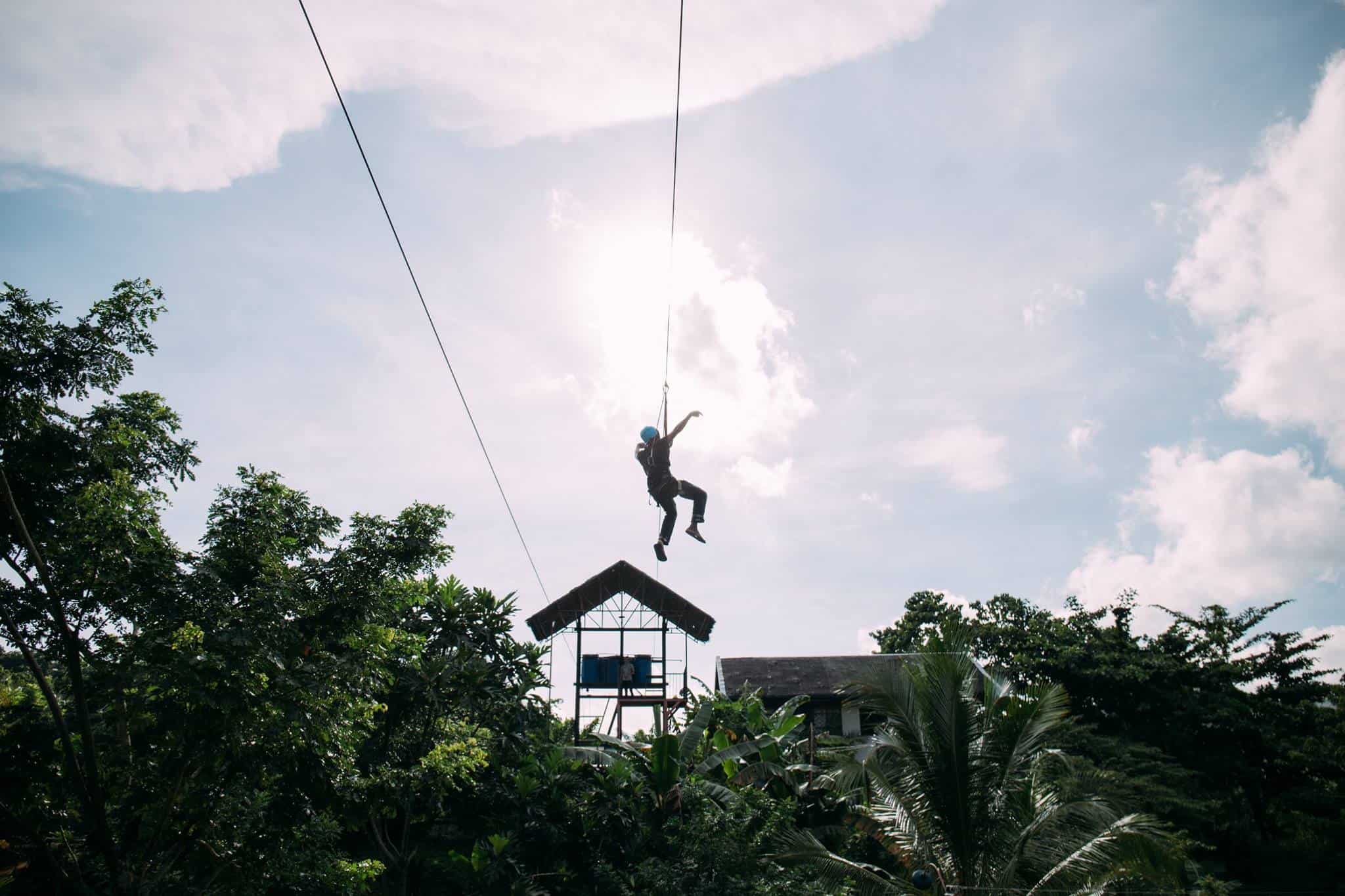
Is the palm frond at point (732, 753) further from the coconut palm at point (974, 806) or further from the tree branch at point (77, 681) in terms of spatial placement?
the tree branch at point (77, 681)

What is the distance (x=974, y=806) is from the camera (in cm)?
1030

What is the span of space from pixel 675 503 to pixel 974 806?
5.20 meters

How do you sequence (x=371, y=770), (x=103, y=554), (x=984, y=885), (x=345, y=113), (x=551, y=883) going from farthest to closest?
(x=551, y=883) < (x=371, y=770) < (x=984, y=885) < (x=103, y=554) < (x=345, y=113)

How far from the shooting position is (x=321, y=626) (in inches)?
374

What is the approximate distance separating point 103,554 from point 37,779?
10.6ft

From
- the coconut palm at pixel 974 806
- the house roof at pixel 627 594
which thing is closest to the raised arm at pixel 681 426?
the coconut palm at pixel 974 806

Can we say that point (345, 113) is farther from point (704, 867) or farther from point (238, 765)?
point (704, 867)

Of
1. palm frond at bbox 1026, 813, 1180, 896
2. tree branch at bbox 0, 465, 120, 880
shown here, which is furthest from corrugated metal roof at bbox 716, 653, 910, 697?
tree branch at bbox 0, 465, 120, 880

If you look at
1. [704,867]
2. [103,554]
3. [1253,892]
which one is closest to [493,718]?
[704,867]

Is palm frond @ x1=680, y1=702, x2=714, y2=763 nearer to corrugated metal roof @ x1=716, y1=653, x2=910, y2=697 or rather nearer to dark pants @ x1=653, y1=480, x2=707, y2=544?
dark pants @ x1=653, y1=480, x2=707, y2=544

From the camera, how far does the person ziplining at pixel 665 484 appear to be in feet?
30.0

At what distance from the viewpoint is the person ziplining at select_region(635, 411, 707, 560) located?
9.15m

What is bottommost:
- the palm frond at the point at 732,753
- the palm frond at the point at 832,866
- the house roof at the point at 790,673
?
the palm frond at the point at 832,866

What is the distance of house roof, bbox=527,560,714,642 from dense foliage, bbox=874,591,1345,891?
5899mm
